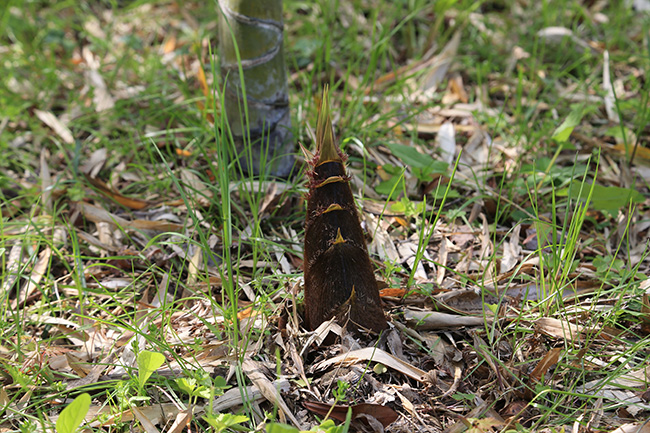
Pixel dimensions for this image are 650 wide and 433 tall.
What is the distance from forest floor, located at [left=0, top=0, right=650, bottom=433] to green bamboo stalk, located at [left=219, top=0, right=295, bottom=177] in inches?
4.7

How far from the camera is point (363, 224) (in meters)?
2.07

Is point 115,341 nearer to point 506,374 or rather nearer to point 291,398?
point 291,398

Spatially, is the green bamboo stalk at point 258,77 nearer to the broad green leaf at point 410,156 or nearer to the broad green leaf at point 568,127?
the broad green leaf at point 410,156

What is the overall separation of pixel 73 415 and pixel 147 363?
8.3 inches

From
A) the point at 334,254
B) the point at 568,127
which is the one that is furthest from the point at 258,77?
the point at 568,127

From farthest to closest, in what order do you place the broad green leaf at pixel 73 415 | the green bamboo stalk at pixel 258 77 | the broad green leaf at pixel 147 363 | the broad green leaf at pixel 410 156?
the broad green leaf at pixel 410 156 < the green bamboo stalk at pixel 258 77 < the broad green leaf at pixel 147 363 < the broad green leaf at pixel 73 415

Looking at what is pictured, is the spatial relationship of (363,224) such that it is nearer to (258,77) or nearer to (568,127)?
(258,77)

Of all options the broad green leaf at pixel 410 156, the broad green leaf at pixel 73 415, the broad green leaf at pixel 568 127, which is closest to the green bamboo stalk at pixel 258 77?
the broad green leaf at pixel 410 156

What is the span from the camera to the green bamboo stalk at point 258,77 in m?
1.96

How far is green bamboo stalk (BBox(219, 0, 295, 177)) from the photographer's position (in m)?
1.96

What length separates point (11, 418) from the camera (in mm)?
1461

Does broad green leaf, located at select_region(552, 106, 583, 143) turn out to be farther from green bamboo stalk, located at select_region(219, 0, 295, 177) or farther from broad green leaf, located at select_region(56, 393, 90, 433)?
broad green leaf, located at select_region(56, 393, 90, 433)

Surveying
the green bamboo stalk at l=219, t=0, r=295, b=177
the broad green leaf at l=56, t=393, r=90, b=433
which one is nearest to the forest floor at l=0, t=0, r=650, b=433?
the broad green leaf at l=56, t=393, r=90, b=433

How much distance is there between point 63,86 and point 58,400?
226 cm
